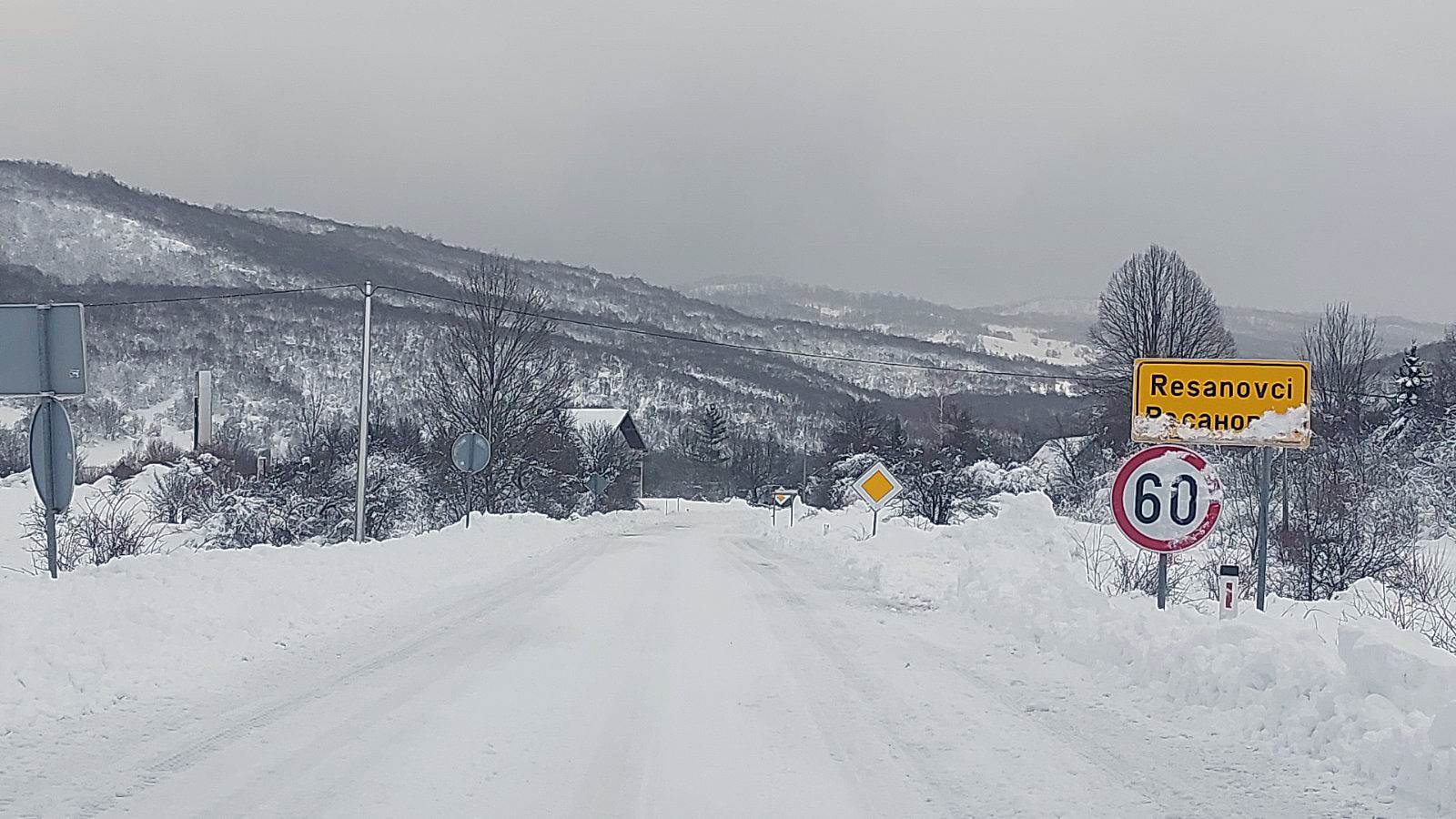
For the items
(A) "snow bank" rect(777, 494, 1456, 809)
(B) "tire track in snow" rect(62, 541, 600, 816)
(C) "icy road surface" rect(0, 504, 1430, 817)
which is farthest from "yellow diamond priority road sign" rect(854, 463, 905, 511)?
(C) "icy road surface" rect(0, 504, 1430, 817)

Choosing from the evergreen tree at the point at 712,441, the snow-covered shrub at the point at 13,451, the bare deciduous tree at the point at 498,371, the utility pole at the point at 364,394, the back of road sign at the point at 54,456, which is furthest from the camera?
the evergreen tree at the point at 712,441

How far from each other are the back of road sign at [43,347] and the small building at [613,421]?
9624 centimetres

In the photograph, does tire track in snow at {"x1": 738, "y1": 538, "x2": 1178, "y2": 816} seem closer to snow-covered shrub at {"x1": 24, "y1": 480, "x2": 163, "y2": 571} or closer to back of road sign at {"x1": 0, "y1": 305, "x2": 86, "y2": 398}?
back of road sign at {"x1": 0, "y1": 305, "x2": 86, "y2": 398}

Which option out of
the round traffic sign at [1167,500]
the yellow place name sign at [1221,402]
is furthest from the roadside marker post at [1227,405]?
the round traffic sign at [1167,500]

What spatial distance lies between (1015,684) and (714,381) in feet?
534

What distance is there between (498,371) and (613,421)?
63.6 meters

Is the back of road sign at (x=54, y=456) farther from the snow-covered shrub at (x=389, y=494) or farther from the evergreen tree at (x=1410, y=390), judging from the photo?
the evergreen tree at (x=1410, y=390)

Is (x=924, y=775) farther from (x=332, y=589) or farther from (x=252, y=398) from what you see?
(x=252, y=398)

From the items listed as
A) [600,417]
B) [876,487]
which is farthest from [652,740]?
[600,417]

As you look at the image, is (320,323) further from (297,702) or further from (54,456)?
(297,702)

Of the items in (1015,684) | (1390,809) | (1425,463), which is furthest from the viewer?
(1425,463)

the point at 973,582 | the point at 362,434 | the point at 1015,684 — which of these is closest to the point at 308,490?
the point at 362,434

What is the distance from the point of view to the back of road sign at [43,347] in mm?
11547

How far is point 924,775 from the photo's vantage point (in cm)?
664
